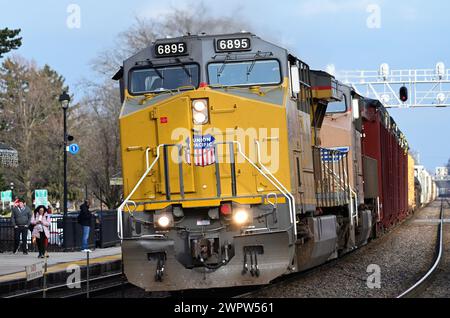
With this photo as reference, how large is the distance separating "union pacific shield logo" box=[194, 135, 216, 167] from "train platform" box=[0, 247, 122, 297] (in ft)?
18.2

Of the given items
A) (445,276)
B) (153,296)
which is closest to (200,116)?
(153,296)

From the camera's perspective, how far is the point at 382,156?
27.8m

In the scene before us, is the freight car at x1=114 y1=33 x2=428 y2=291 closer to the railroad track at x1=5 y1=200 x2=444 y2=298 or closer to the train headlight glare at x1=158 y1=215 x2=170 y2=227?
the train headlight glare at x1=158 y1=215 x2=170 y2=227

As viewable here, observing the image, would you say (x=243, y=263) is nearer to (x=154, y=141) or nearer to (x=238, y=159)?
(x=238, y=159)

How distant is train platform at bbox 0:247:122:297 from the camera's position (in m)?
A: 16.5

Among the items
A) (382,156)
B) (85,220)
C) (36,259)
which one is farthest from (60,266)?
(382,156)

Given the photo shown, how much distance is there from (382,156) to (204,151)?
1603cm

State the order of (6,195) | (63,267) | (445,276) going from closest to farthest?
(445,276) < (63,267) < (6,195)

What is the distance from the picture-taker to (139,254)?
41.0ft

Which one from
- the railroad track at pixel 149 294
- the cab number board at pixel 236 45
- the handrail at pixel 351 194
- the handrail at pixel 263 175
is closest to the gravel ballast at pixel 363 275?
the railroad track at pixel 149 294

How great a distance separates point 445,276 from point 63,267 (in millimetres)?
8967

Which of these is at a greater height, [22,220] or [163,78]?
[163,78]

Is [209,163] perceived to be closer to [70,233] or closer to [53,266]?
[53,266]

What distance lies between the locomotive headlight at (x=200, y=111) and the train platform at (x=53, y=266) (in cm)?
577
